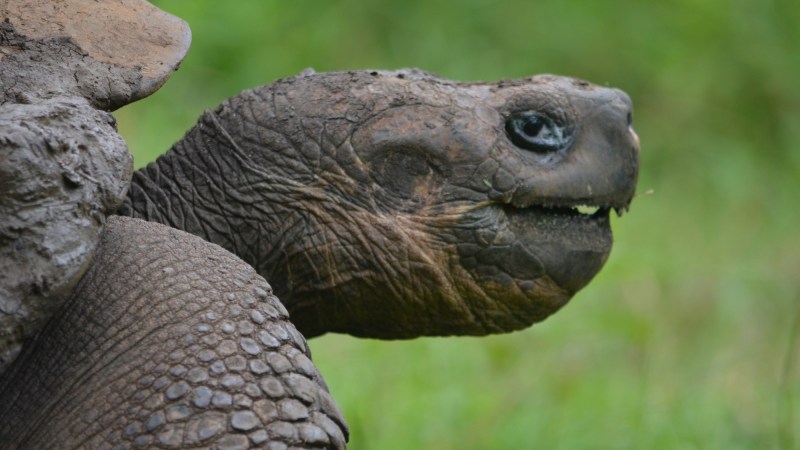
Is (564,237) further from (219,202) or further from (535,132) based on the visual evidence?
(219,202)

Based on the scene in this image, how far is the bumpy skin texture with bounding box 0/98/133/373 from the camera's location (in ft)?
6.73

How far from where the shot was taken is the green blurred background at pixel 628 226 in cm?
436

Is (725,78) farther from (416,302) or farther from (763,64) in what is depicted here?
(416,302)

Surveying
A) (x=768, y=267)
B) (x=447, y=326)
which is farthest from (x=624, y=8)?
(x=447, y=326)

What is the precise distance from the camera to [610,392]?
4.68m

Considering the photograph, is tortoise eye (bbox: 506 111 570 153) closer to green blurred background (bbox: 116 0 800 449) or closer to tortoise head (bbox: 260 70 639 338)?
tortoise head (bbox: 260 70 639 338)

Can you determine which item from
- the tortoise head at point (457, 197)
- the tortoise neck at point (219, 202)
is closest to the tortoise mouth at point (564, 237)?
the tortoise head at point (457, 197)

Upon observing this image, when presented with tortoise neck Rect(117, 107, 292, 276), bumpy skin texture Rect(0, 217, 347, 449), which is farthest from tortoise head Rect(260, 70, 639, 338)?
bumpy skin texture Rect(0, 217, 347, 449)

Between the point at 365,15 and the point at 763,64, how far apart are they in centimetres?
236

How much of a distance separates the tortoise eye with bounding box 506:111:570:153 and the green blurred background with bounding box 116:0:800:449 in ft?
3.04

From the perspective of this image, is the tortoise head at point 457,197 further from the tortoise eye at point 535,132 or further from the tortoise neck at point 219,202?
the tortoise neck at point 219,202

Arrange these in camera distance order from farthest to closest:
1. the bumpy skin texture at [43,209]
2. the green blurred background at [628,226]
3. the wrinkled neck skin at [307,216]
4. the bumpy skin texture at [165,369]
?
the green blurred background at [628,226] < the wrinkled neck skin at [307,216] < the bumpy skin texture at [165,369] < the bumpy skin texture at [43,209]

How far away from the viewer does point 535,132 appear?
9.63ft

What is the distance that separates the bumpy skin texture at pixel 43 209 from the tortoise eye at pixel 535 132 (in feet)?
3.38
